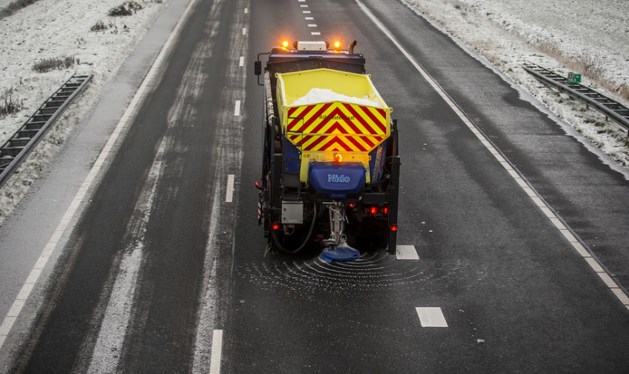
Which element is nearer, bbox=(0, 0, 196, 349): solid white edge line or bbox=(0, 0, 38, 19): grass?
bbox=(0, 0, 196, 349): solid white edge line

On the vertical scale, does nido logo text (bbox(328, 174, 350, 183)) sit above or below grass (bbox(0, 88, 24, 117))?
above

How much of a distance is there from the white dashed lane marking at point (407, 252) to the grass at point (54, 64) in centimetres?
1796

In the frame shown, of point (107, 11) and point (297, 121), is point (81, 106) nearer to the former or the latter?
point (297, 121)

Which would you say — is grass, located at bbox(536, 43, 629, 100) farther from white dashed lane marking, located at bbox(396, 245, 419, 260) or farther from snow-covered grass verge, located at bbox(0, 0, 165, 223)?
snow-covered grass verge, located at bbox(0, 0, 165, 223)

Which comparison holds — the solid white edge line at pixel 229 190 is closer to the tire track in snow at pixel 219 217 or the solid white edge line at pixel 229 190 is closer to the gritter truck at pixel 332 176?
the tire track in snow at pixel 219 217

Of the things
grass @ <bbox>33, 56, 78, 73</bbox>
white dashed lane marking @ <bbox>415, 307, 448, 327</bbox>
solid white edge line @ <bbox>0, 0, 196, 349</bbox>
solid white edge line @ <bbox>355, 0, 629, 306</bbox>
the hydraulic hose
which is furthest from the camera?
grass @ <bbox>33, 56, 78, 73</bbox>

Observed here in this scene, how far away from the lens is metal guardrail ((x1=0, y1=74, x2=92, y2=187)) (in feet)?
57.4

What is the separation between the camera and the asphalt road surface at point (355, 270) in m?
11.0

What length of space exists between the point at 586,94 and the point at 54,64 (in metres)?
18.2

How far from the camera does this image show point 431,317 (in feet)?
39.4

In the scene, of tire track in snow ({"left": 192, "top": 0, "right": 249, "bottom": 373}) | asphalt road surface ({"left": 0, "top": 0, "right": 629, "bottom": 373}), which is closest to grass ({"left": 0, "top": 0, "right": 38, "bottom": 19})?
tire track in snow ({"left": 192, "top": 0, "right": 249, "bottom": 373})

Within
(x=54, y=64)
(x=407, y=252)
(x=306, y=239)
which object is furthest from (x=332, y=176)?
(x=54, y=64)

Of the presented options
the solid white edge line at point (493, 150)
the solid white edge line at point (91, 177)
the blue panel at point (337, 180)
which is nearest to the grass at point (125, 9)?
the solid white edge line at point (91, 177)

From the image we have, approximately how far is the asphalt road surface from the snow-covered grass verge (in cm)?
176
